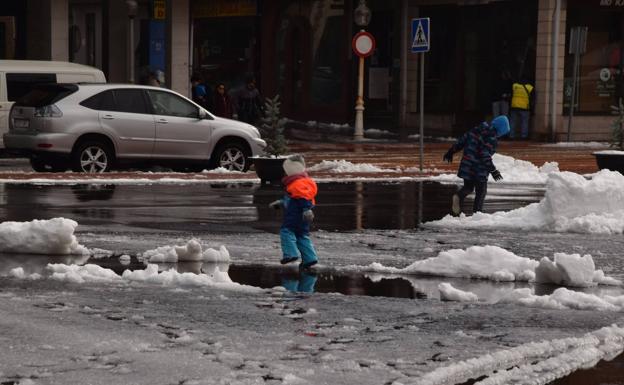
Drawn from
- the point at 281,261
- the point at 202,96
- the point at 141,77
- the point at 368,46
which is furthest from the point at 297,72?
the point at 281,261

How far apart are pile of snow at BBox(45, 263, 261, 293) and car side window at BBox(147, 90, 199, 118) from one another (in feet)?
43.6

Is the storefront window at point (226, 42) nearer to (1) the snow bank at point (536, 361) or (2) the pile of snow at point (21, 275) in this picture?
(2) the pile of snow at point (21, 275)

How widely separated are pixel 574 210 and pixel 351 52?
30152 mm

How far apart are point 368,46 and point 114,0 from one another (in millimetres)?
9622

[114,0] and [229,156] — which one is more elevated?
[114,0]

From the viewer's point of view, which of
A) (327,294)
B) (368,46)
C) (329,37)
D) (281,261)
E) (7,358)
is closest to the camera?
(7,358)

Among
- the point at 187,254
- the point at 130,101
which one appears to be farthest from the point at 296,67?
the point at 187,254

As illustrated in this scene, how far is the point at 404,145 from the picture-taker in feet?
121

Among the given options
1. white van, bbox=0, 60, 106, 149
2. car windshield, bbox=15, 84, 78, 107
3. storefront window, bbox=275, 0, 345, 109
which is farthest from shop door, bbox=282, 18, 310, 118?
car windshield, bbox=15, 84, 78, 107

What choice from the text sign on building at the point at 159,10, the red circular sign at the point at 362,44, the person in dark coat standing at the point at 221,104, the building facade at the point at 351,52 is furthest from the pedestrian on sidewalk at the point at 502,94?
the text sign on building at the point at 159,10

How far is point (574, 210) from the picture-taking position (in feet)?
54.9

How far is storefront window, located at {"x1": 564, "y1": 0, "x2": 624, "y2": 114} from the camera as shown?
39031 millimetres

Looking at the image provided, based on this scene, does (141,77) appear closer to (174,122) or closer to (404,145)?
(404,145)

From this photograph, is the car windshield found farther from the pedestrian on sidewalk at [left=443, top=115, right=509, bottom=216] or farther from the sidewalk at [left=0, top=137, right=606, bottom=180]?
the pedestrian on sidewalk at [left=443, top=115, right=509, bottom=216]
